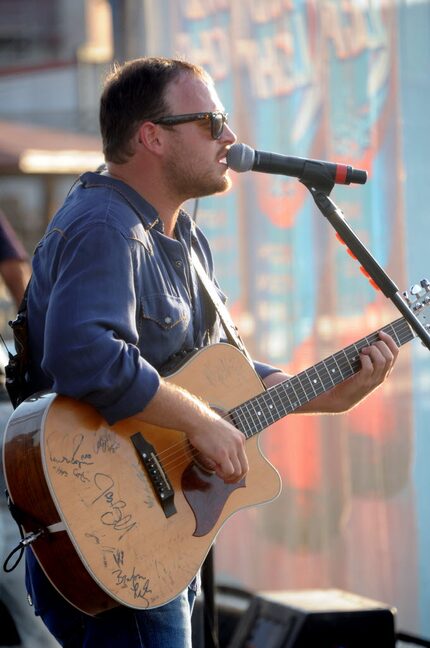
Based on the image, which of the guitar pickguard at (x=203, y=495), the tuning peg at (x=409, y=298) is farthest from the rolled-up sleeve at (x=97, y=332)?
the tuning peg at (x=409, y=298)

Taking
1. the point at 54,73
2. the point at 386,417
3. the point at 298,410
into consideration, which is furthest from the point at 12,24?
the point at 298,410

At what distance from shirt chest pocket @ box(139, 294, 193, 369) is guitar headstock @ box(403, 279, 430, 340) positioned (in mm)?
601

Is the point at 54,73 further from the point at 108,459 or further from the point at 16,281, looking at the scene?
the point at 108,459

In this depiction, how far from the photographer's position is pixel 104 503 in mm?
2207

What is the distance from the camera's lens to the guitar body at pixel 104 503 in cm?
216

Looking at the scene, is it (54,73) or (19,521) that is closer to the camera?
(19,521)

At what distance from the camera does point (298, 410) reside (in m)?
2.72

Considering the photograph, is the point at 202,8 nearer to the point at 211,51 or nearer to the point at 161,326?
the point at 211,51

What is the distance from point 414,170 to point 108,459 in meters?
2.23

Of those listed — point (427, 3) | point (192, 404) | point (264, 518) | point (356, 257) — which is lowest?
point (264, 518)

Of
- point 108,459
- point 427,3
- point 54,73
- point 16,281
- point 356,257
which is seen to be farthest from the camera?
point 54,73

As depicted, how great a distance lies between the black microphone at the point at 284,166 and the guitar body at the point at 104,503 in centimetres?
49

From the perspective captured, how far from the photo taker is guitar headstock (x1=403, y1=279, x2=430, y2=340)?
270 cm
